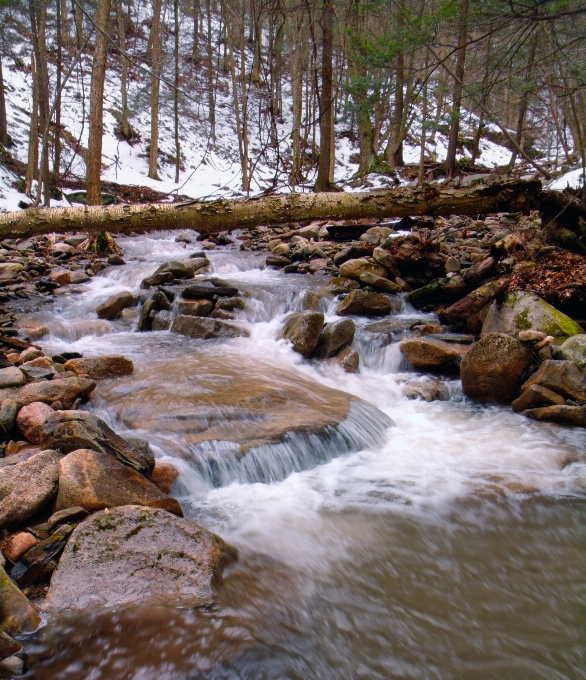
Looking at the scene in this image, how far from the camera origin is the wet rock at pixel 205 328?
24.5 feet

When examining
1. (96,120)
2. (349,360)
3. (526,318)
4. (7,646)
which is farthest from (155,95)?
(7,646)

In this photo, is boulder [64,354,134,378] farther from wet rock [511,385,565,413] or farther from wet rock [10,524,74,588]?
wet rock [511,385,565,413]

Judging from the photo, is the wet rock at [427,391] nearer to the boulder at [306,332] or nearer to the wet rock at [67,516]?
the boulder at [306,332]

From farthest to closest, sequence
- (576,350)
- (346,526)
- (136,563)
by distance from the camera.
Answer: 1. (576,350)
2. (346,526)
3. (136,563)

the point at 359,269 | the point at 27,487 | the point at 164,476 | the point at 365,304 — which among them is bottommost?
the point at 164,476

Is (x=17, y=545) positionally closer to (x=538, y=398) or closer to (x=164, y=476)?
(x=164, y=476)

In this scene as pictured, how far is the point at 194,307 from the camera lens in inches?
319

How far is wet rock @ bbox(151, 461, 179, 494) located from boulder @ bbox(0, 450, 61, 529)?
806 millimetres

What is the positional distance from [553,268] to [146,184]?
1860 cm

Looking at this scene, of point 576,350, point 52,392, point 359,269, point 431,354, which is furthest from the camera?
point 359,269

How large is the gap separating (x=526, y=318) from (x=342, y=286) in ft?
11.3

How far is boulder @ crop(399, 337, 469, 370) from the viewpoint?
21.1 feet

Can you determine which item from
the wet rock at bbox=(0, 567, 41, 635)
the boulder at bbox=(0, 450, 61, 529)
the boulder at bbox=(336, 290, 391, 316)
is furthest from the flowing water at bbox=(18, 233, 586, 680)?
the boulder at bbox=(336, 290, 391, 316)

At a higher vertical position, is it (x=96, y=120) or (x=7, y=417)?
(x=96, y=120)
